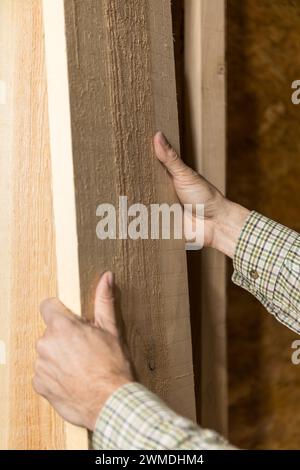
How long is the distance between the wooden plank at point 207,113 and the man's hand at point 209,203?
0.12 ft

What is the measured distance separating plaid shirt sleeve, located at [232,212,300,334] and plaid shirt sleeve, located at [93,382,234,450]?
0.35 m

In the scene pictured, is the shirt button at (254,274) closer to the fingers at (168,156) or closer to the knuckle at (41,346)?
the fingers at (168,156)

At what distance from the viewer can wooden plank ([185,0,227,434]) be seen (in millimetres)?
933

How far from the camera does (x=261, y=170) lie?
108 cm

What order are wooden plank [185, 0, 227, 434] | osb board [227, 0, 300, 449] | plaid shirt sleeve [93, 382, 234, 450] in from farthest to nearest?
osb board [227, 0, 300, 449]
wooden plank [185, 0, 227, 434]
plaid shirt sleeve [93, 382, 234, 450]

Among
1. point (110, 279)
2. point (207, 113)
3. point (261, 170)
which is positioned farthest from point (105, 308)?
point (261, 170)

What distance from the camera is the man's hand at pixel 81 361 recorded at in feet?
2.20

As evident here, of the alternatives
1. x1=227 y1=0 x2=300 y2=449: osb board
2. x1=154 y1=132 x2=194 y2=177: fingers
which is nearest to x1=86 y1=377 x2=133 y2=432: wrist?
x1=154 y1=132 x2=194 y2=177: fingers

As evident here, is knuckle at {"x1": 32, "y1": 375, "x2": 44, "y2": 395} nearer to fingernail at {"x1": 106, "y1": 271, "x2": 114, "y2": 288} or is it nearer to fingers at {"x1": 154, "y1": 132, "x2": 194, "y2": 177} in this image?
fingernail at {"x1": 106, "y1": 271, "x2": 114, "y2": 288}

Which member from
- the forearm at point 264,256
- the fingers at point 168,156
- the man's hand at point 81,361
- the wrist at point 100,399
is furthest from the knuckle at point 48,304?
the forearm at point 264,256

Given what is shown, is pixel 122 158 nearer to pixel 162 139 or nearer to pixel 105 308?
pixel 162 139

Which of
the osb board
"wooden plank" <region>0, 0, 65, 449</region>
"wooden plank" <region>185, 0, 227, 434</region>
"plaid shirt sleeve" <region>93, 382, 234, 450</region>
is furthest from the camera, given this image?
→ the osb board

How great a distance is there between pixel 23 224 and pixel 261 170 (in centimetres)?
50

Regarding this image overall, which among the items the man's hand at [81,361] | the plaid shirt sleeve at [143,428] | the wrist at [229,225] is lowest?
the plaid shirt sleeve at [143,428]
